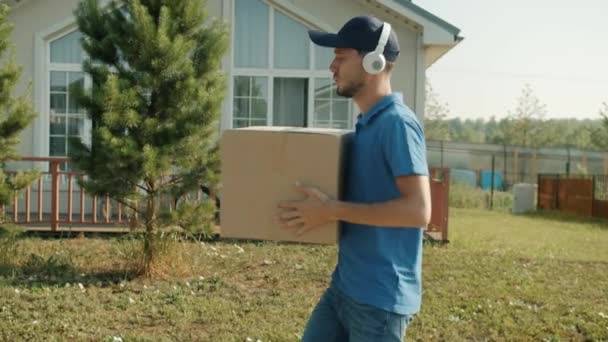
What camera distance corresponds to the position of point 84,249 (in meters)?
8.73

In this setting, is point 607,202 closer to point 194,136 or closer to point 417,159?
point 194,136

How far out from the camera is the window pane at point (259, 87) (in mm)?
11305

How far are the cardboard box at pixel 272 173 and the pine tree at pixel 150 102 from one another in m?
4.72

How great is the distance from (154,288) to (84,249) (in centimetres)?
243

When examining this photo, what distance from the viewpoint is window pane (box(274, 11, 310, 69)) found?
444 inches

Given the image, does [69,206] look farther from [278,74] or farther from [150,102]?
[278,74]

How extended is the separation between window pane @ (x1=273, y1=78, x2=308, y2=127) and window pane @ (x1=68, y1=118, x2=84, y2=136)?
3.14 metres

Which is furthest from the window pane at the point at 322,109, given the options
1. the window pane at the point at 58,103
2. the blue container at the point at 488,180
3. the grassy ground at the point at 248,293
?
the blue container at the point at 488,180

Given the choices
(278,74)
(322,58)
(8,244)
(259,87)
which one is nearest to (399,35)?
(322,58)

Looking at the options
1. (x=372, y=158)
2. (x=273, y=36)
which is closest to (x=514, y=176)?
(x=273, y=36)

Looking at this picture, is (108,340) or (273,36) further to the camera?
(273,36)

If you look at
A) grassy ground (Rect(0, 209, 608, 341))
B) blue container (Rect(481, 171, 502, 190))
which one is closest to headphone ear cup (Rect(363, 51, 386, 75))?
grassy ground (Rect(0, 209, 608, 341))

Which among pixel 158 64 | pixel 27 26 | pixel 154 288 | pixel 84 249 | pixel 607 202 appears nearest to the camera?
pixel 154 288

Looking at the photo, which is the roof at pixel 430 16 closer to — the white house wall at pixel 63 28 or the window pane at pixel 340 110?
the white house wall at pixel 63 28
